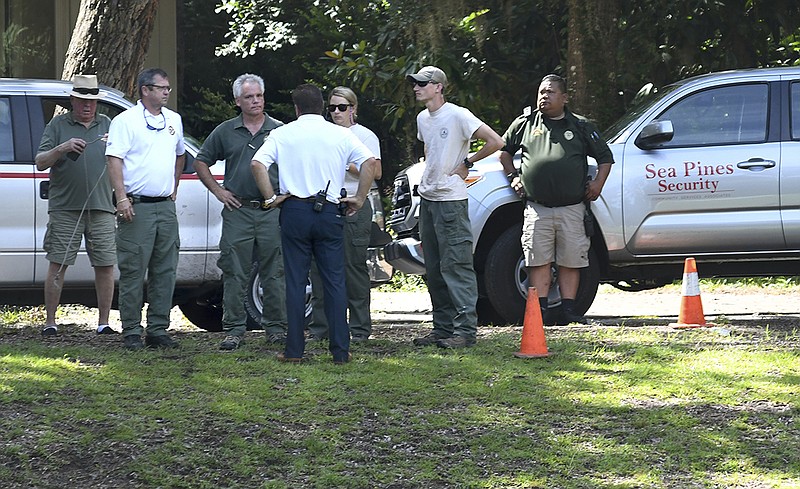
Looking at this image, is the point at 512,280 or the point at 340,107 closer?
the point at 340,107

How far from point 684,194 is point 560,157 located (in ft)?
3.60

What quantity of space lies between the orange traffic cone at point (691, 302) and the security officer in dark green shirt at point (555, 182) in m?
0.75

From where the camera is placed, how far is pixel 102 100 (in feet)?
30.9

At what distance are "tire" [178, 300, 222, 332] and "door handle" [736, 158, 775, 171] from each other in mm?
4273

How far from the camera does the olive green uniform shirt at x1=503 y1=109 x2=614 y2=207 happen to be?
9.25 m

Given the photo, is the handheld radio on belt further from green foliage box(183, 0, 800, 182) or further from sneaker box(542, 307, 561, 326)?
green foliage box(183, 0, 800, 182)

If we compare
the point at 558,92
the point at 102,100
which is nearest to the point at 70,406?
the point at 102,100

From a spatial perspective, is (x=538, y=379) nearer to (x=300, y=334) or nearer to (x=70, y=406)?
(x=300, y=334)

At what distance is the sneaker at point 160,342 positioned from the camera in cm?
A: 843

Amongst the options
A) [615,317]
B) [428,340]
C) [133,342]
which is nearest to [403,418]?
[428,340]

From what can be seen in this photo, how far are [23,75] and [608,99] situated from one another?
819cm

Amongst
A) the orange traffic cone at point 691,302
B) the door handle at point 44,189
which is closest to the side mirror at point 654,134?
the orange traffic cone at point 691,302

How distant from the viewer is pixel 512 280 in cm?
984

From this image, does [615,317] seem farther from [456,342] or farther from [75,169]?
[75,169]
